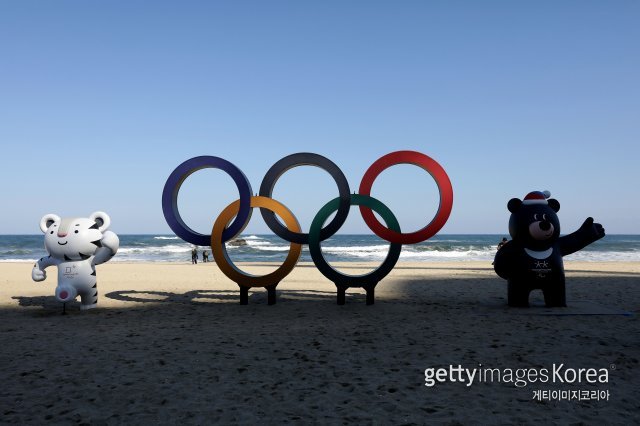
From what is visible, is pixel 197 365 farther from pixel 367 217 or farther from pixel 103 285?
pixel 103 285

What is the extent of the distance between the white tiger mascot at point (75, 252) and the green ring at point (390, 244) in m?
3.90

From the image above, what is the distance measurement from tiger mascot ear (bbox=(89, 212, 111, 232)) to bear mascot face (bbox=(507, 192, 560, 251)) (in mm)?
7839

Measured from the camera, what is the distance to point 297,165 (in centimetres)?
916

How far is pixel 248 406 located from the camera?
3.82 m

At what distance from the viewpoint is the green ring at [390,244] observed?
29.2ft

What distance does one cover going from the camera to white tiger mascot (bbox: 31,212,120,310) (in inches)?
326

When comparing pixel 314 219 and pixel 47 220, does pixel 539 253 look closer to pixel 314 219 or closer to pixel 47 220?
pixel 314 219

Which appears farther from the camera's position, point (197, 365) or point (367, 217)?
point (367, 217)

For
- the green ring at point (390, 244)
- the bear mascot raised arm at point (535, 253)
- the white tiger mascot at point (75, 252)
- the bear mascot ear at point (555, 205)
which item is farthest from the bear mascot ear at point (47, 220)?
the bear mascot ear at point (555, 205)

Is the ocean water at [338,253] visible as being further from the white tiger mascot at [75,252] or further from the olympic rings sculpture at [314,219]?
the white tiger mascot at [75,252]

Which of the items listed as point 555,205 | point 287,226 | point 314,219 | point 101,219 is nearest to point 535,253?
point 555,205

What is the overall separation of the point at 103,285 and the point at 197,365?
9.16m

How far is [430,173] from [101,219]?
21.7 ft

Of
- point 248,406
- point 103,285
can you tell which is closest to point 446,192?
point 248,406
